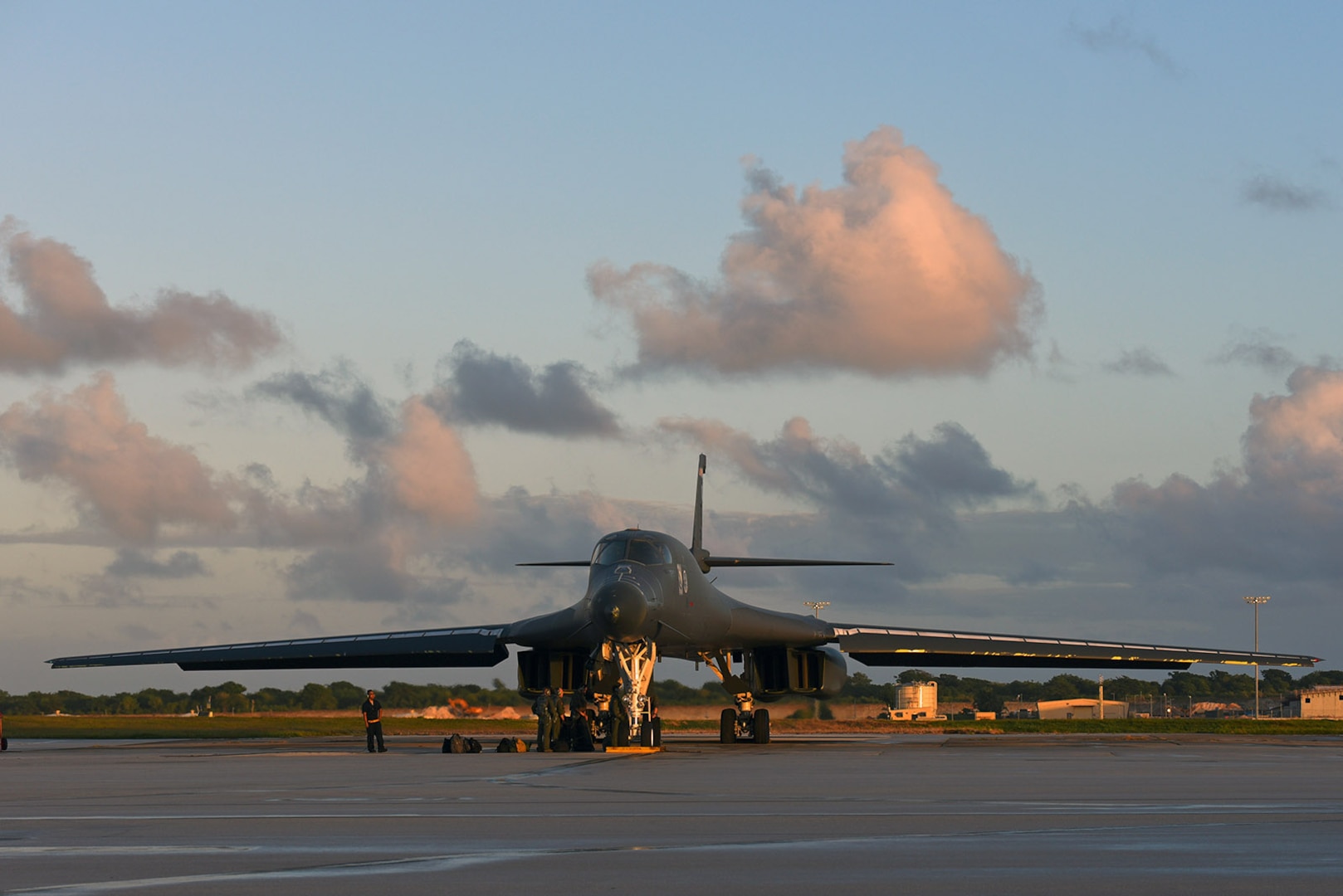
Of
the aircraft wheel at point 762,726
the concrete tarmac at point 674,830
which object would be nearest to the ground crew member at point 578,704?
the concrete tarmac at point 674,830

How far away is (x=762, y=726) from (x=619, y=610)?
770 cm

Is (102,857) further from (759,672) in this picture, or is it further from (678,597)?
(759,672)

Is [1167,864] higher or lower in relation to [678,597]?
lower

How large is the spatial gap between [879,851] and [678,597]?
1872 centimetres

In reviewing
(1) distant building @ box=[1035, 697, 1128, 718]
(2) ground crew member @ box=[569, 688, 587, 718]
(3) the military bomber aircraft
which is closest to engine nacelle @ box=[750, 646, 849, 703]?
(3) the military bomber aircraft

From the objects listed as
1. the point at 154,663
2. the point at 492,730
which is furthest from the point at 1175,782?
the point at 492,730

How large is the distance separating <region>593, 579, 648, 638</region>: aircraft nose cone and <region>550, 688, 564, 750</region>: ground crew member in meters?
1.40

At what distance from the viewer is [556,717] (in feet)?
76.4

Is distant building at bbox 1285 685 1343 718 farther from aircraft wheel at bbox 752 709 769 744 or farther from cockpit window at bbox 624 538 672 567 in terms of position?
cockpit window at bbox 624 538 672 567

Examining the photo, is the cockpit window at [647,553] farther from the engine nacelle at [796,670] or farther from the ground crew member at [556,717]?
the engine nacelle at [796,670]

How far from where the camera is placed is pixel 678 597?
26250mm

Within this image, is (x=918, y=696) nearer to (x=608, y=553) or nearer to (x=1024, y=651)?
(x=1024, y=651)

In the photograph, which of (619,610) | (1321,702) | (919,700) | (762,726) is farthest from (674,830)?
(1321,702)

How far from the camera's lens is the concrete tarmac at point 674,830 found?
6.49 m
